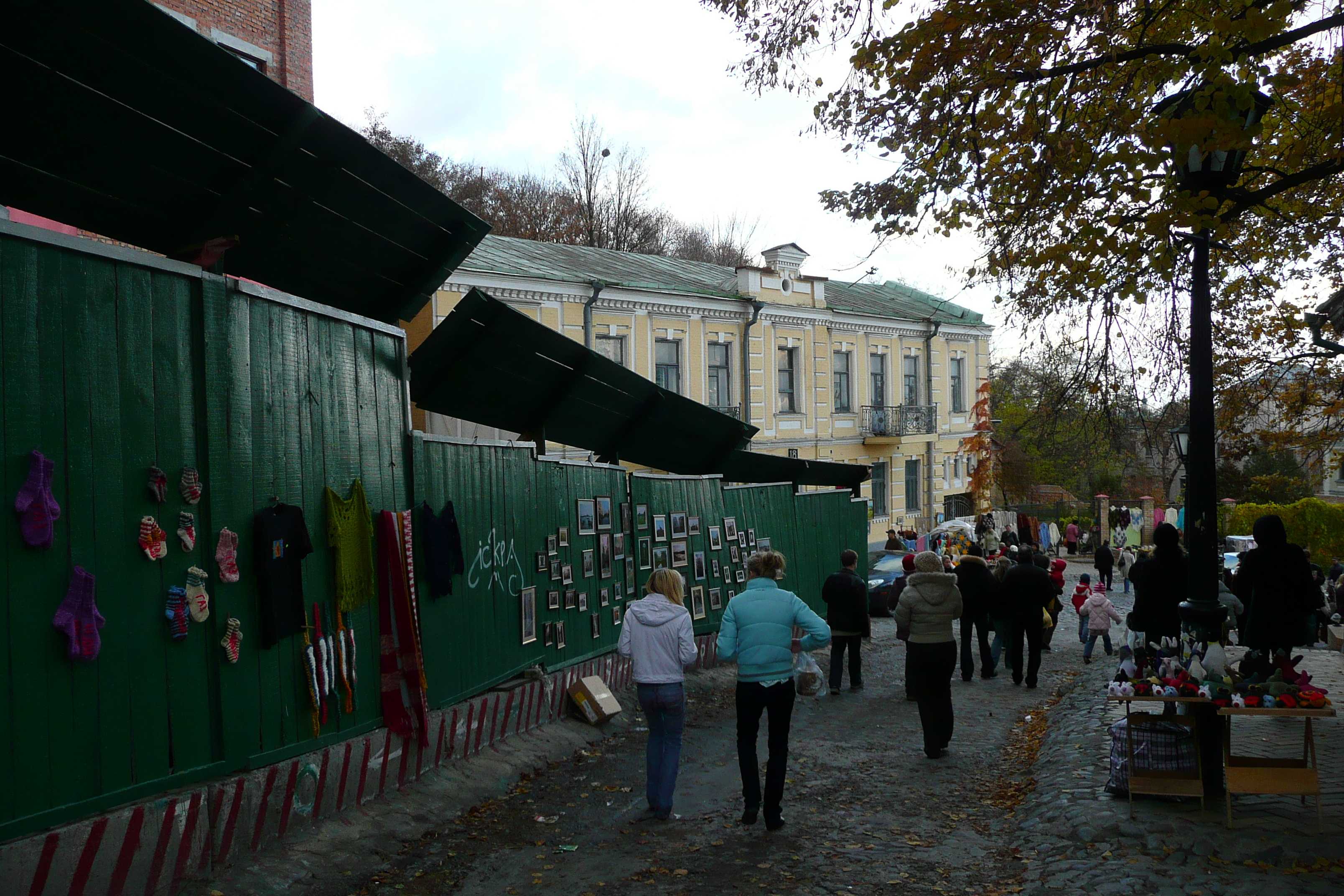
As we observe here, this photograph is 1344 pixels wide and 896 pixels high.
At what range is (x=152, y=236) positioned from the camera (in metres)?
5.84

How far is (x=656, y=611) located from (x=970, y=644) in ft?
22.9

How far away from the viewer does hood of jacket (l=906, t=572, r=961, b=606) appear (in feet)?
29.3

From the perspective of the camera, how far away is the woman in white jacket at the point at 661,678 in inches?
265

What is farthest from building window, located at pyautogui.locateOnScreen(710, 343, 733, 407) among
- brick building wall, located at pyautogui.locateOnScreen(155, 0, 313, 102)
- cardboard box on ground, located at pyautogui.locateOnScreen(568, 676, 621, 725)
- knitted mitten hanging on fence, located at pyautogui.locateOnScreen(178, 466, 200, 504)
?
knitted mitten hanging on fence, located at pyautogui.locateOnScreen(178, 466, 200, 504)

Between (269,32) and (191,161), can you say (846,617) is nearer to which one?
(191,161)

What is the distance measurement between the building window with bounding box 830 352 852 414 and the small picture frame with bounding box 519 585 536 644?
2539cm

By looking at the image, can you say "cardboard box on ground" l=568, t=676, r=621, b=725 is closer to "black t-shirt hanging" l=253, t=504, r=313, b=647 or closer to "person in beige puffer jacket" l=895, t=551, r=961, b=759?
"person in beige puffer jacket" l=895, t=551, r=961, b=759

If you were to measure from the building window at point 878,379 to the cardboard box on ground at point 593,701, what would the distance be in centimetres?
2690

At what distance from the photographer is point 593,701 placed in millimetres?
9492

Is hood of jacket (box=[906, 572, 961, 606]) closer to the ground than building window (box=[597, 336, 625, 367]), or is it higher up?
closer to the ground

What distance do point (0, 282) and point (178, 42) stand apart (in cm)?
144

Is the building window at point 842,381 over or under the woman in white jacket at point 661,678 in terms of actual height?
over

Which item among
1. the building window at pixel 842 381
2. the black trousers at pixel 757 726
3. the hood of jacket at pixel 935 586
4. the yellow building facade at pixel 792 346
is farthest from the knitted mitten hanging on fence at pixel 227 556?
the building window at pixel 842 381

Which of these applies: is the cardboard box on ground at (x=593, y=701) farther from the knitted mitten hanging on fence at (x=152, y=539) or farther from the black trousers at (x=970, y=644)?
the knitted mitten hanging on fence at (x=152, y=539)
